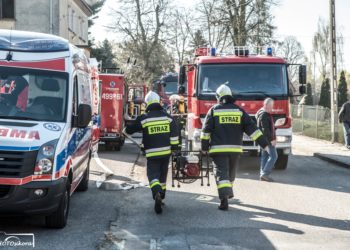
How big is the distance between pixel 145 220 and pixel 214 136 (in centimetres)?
178

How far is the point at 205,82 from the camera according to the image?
561 inches

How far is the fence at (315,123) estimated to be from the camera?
28.7m

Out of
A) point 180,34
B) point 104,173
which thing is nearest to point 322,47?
point 180,34

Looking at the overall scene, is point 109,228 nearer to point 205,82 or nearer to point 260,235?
point 260,235

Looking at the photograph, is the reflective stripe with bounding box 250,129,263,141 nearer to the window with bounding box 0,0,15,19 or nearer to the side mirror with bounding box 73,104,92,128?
the side mirror with bounding box 73,104,92,128

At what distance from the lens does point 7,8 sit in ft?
105

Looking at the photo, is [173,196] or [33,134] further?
Result: [173,196]

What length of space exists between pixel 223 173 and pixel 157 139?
1151 millimetres

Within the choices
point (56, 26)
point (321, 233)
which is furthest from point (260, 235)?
point (56, 26)

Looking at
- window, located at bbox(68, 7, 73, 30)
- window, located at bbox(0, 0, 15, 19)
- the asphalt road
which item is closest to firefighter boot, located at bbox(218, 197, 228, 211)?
the asphalt road

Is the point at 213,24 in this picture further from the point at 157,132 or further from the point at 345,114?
the point at 157,132

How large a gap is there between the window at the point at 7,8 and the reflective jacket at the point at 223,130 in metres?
25.0

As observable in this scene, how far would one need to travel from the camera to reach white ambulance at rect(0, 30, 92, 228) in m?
7.01

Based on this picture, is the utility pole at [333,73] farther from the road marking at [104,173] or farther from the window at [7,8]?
the window at [7,8]
